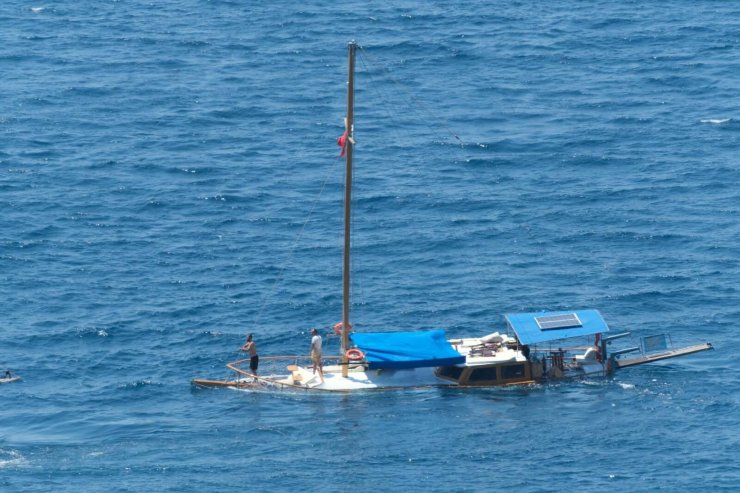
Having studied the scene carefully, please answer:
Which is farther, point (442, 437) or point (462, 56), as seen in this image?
point (462, 56)

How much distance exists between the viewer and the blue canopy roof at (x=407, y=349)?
89.3 m

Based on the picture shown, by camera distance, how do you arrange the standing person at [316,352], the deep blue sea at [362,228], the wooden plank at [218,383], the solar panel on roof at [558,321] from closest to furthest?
the deep blue sea at [362,228] → the standing person at [316,352] → the solar panel on roof at [558,321] → the wooden plank at [218,383]

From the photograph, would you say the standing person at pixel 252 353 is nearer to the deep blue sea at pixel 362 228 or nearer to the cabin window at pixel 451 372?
the deep blue sea at pixel 362 228

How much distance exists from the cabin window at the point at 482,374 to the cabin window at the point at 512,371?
59cm

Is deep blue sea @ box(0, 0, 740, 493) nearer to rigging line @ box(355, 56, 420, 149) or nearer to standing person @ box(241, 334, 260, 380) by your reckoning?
rigging line @ box(355, 56, 420, 149)

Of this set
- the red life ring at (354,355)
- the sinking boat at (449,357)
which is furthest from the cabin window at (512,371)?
the red life ring at (354,355)

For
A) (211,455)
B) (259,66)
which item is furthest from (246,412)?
(259,66)

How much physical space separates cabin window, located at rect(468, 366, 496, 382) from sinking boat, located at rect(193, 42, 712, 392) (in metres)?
0.06

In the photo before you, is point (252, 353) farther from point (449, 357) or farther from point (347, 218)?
point (449, 357)

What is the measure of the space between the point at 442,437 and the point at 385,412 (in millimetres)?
4797

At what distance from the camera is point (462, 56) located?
147250 mm

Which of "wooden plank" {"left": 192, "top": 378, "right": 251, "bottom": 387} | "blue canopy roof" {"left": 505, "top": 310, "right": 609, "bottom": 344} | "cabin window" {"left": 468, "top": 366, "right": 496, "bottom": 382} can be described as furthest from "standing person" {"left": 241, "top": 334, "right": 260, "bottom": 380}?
"blue canopy roof" {"left": 505, "top": 310, "right": 609, "bottom": 344}

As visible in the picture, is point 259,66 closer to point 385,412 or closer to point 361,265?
point 361,265

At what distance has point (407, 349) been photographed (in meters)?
90.2
